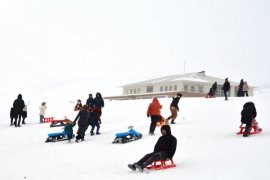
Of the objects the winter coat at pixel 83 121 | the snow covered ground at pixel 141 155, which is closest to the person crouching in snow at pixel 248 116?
the snow covered ground at pixel 141 155

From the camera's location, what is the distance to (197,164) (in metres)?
10.9

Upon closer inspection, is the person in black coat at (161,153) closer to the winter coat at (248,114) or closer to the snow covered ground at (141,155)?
the snow covered ground at (141,155)

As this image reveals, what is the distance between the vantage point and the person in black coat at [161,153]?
1047cm

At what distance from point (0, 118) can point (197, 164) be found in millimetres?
27910

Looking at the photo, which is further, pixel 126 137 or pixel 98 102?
pixel 98 102

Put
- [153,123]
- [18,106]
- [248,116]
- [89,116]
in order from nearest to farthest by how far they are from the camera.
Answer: [248,116]
[153,123]
[89,116]
[18,106]

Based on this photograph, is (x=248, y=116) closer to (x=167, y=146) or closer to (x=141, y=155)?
(x=141, y=155)

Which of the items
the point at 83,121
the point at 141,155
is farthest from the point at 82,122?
the point at 141,155

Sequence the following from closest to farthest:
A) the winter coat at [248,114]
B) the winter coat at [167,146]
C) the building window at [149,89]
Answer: the winter coat at [167,146], the winter coat at [248,114], the building window at [149,89]

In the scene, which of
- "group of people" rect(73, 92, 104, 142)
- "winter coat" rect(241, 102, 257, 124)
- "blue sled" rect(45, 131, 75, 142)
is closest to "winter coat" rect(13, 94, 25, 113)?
"group of people" rect(73, 92, 104, 142)

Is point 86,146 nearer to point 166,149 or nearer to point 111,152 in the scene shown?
point 111,152

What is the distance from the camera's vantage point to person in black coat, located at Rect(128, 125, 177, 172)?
1047 cm

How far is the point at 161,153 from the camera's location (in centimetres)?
1066

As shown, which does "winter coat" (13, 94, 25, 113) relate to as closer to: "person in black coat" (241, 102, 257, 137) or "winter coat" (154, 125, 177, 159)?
"person in black coat" (241, 102, 257, 137)
